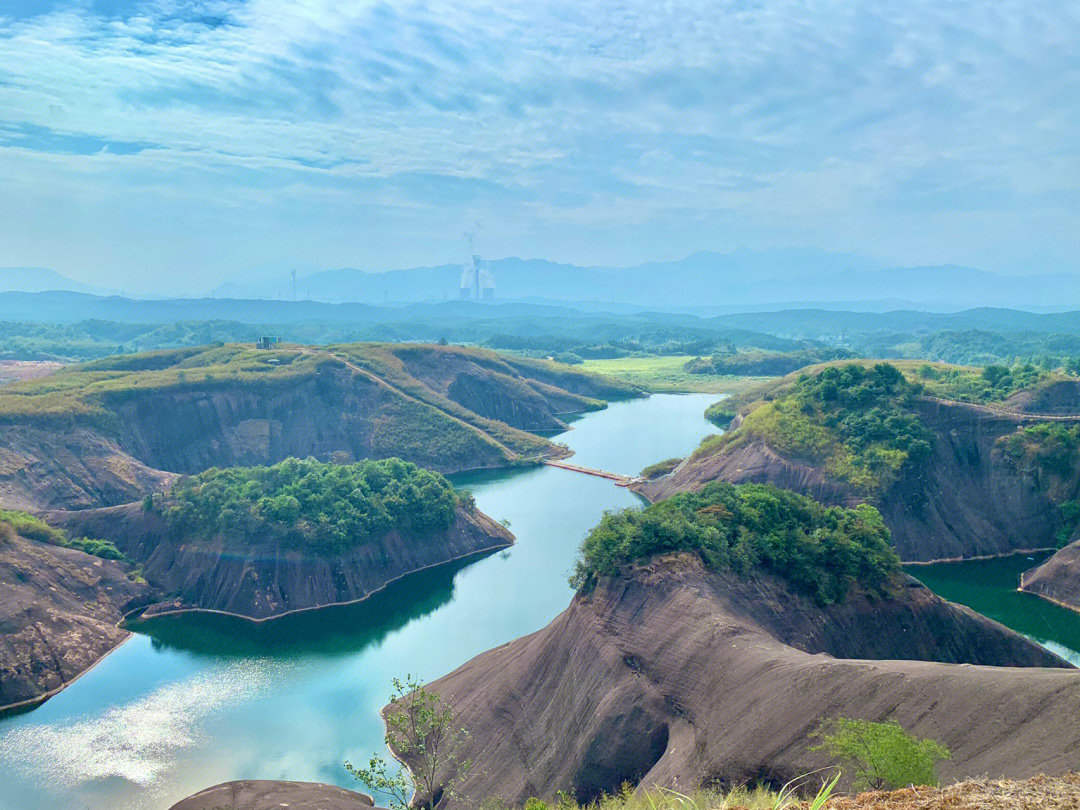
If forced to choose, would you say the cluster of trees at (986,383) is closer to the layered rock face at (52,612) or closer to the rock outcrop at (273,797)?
the rock outcrop at (273,797)

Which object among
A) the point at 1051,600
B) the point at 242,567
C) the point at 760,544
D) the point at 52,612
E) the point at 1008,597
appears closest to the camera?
the point at 760,544

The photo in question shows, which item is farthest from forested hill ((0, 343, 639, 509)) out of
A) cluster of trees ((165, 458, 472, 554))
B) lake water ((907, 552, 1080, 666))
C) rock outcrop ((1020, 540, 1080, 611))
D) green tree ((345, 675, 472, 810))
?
rock outcrop ((1020, 540, 1080, 611))

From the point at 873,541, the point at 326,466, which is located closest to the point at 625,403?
the point at 326,466

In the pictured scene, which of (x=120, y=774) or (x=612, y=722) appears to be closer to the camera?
(x=612, y=722)

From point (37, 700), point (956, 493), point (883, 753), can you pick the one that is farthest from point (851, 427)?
point (37, 700)

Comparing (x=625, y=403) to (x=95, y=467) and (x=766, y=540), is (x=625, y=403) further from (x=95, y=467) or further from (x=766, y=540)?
(x=766, y=540)

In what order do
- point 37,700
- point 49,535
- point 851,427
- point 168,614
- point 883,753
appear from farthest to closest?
point 851,427, point 49,535, point 168,614, point 37,700, point 883,753

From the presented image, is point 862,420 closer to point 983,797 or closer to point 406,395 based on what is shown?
point 983,797

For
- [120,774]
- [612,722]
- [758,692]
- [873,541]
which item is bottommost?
[120,774]

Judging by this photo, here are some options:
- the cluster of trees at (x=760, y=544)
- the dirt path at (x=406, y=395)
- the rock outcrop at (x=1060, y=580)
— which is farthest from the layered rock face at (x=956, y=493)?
the dirt path at (x=406, y=395)
